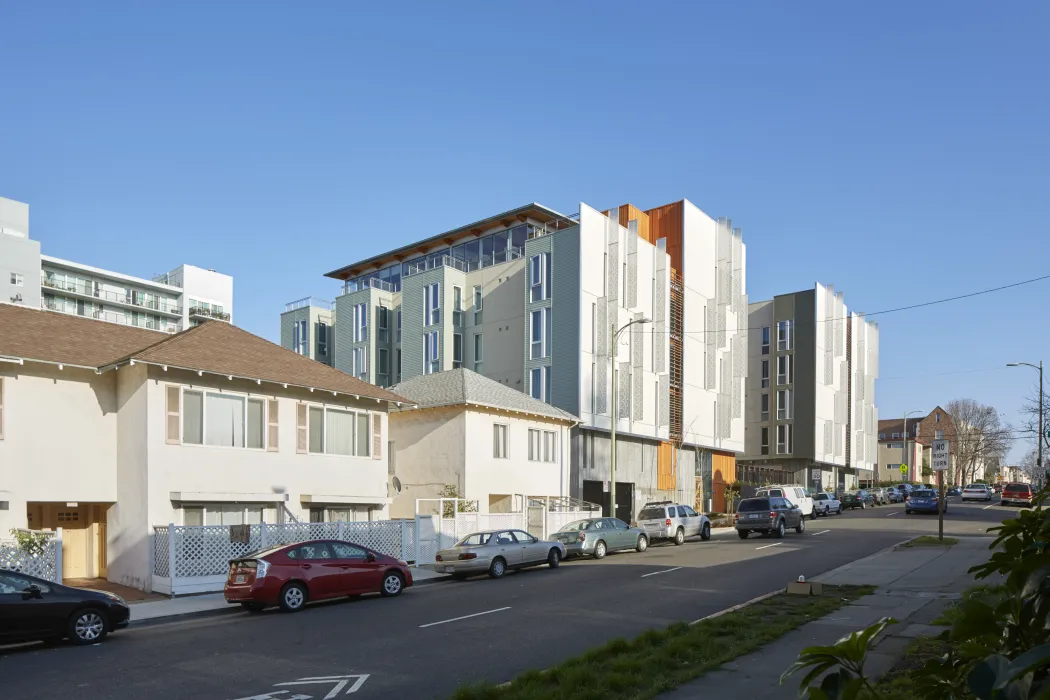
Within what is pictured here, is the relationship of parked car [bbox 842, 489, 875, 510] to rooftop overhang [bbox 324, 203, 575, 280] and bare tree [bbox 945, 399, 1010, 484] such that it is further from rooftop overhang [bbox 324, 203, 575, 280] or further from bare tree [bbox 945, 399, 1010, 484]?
bare tree [bbox 945, 399, 1010, 484]

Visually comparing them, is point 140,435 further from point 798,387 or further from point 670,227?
point 798,387

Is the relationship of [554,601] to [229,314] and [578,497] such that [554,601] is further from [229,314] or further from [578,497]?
[229,314]

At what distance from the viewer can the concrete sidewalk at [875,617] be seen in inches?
348

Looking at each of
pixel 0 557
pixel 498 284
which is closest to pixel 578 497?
pixel 498 284

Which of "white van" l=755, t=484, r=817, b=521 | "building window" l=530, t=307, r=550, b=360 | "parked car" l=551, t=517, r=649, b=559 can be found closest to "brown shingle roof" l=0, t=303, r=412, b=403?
"parked car" l=551, t=517, r=649, b=559

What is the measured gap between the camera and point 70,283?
284ft

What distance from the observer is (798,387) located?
7769cm

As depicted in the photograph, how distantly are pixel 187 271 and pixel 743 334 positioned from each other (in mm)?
67729

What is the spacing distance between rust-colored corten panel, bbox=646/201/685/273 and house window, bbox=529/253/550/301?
1134 centimetres

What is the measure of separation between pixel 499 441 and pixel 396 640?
2250cm

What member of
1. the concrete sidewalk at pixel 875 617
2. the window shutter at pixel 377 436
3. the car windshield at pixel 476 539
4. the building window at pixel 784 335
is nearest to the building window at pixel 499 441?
the window shutter at pixel 377 436

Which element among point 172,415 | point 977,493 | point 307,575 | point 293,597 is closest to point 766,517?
point 307,575

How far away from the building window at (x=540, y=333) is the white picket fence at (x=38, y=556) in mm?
30066

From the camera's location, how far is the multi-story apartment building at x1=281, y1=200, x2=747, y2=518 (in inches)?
1788
